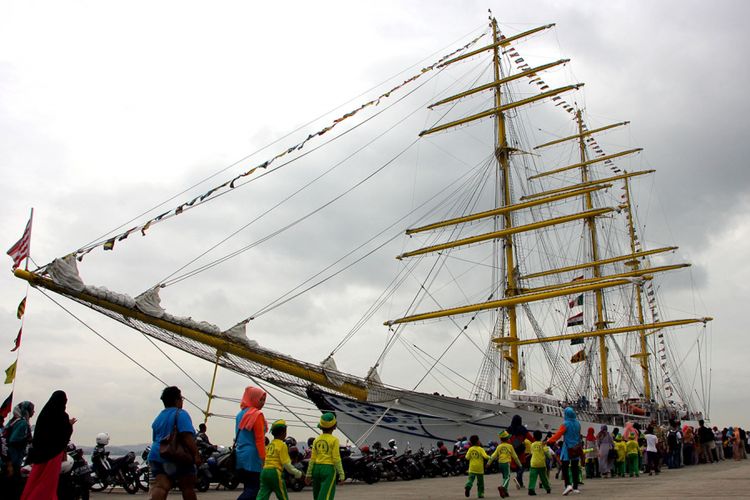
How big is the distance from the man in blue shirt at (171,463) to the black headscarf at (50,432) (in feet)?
3.35

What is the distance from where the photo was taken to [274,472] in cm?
795

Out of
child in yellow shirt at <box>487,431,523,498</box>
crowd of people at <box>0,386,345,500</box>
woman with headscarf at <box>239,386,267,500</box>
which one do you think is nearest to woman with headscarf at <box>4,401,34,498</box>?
crowd of people at <box>0,386,345,500</box>

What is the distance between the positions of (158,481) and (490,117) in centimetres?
3807

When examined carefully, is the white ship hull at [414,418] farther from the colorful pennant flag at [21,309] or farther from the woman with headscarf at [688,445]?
the colorful pennant flag at [21,309]

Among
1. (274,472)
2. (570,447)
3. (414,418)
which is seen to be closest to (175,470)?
(274,472)

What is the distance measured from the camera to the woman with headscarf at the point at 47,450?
24.4 feet

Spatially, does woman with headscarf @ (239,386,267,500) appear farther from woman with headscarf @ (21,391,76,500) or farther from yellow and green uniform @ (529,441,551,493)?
yellow and green uniform @ (529,441,551,493)

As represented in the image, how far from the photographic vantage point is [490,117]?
4278 centimetres

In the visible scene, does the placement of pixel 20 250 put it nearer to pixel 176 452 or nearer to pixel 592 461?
pixel 176 452

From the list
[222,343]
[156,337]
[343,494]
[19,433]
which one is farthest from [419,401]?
[19,433]

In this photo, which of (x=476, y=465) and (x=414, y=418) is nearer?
(x=476, y=465)

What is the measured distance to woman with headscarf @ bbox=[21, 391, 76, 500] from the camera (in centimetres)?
744

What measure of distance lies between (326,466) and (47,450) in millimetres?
2977

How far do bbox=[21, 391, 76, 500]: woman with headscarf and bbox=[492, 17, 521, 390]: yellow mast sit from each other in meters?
32.6
